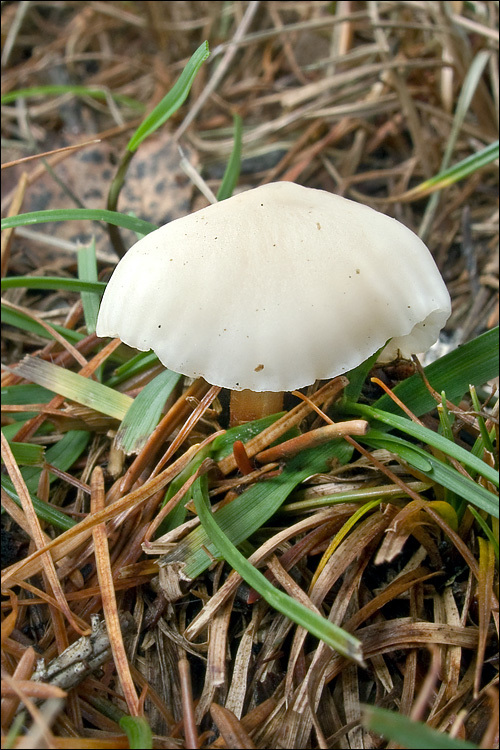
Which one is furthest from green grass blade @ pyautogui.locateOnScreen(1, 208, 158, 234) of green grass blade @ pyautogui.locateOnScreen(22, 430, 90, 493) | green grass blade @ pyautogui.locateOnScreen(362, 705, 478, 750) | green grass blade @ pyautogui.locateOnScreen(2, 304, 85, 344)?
green grass blade @ pyautogui.locateOnScreen(362, 705, 478, 750)

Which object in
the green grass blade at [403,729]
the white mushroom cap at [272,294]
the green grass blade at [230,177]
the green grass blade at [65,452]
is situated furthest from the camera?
the green grass blade at [230,177]

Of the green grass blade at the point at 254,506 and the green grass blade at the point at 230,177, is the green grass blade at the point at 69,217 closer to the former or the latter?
the green grass blade at the point at 230,177

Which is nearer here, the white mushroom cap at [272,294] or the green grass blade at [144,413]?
the white mushroom cap at [272,294]

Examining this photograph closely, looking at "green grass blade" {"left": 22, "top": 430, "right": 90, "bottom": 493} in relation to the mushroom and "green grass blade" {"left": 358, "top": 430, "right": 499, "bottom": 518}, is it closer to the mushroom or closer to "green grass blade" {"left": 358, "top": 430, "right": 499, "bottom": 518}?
the mushroom

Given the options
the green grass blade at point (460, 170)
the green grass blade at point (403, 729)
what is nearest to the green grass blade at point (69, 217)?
the green grass blade at point (460, 170)

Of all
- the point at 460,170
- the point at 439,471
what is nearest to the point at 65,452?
the point at 439,471

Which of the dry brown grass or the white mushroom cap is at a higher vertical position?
the white mushroom cap

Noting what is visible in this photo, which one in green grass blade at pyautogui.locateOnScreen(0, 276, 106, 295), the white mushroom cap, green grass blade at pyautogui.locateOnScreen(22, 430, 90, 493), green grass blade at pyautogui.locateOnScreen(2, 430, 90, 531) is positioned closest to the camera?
the white mushroom cap
